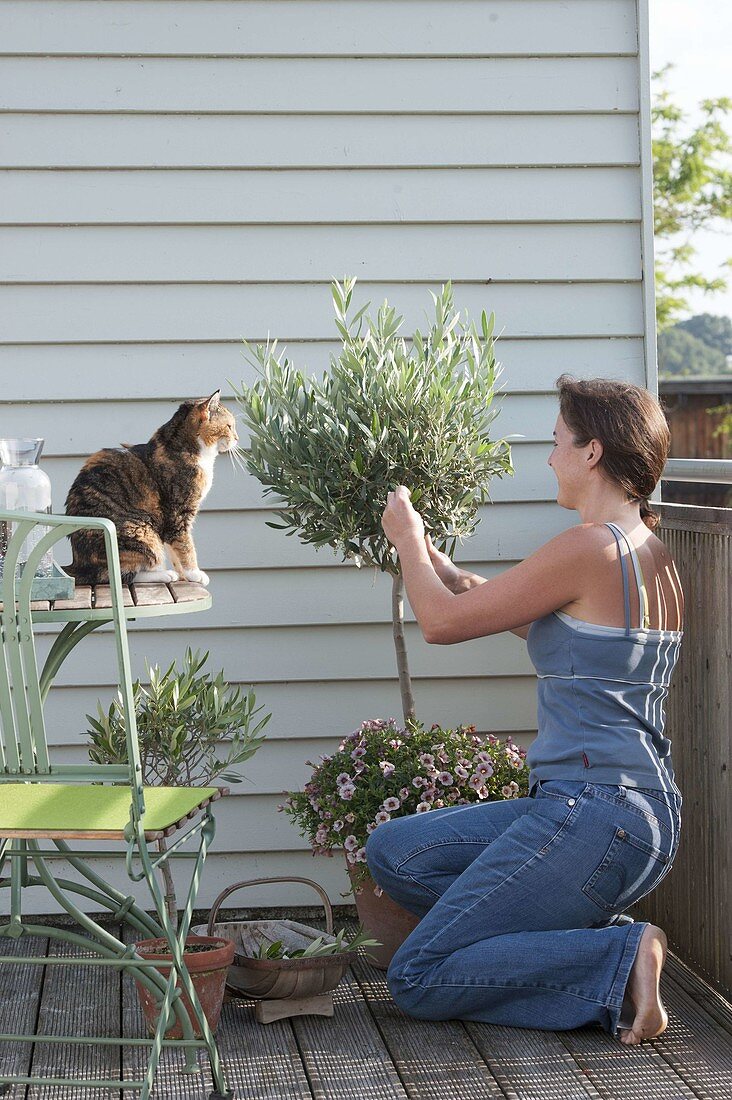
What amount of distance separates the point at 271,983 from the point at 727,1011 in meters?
0.98

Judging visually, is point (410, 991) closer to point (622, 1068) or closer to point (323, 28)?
point (622, 1068)

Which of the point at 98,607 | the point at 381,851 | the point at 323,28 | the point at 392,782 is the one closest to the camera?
the point at 98,607

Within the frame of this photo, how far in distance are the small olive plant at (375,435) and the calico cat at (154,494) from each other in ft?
0.38

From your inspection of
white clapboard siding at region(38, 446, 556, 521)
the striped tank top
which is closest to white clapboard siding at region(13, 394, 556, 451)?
white clapboard siding at region(38, 446, 556, 521)

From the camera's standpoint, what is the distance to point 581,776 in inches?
84.8

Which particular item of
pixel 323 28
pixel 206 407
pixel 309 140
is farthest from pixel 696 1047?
pixel 323 28

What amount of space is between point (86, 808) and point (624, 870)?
1021 millimetres

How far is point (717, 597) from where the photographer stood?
246 cm

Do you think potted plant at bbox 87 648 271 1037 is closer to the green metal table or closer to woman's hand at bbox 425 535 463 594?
the green metal table

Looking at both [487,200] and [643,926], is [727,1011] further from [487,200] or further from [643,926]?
[487,200]

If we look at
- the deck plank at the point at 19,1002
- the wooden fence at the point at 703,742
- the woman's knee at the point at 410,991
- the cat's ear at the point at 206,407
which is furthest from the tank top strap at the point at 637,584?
the deck plank at the point at 19,1002

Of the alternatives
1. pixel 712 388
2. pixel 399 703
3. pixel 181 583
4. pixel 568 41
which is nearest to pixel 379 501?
pixel 181 583

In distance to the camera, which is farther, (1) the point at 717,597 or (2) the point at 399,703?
(2) the point at 399,703

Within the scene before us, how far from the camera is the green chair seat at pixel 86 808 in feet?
5.98
